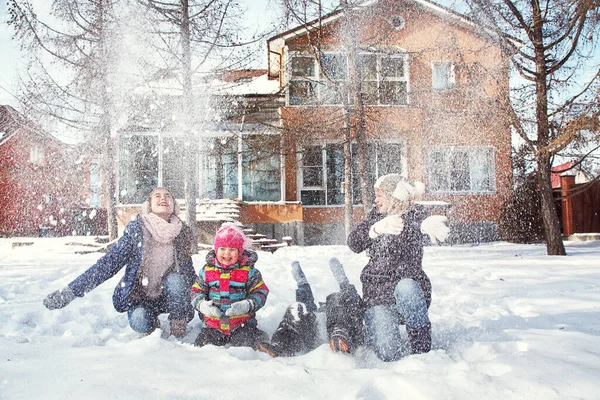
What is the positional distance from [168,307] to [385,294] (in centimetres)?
163

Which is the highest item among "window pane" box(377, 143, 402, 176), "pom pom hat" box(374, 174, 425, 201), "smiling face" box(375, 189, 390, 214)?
"window pane" box(377, 143, 402, 176)

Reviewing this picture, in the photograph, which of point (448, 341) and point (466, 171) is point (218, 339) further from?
point (466, 171)

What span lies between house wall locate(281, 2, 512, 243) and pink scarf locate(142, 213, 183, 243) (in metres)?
5.99

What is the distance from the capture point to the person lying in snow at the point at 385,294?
2596mm

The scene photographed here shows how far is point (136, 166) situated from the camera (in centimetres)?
1345

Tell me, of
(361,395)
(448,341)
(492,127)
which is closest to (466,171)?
(492,127)

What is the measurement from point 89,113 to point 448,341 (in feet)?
35.9

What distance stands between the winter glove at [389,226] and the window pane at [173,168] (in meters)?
11.1

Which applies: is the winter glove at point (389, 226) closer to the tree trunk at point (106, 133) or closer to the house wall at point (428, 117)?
the house wall at point (428, 117)

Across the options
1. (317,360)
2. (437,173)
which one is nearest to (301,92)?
(437,173)

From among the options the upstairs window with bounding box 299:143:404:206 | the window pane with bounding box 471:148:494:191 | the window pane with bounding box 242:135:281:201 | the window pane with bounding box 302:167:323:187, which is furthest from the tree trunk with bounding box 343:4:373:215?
the window pane with bounding box 471:148:494:191

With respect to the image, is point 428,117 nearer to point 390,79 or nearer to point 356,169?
point 356,169

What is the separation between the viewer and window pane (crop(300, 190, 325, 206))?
13.6m

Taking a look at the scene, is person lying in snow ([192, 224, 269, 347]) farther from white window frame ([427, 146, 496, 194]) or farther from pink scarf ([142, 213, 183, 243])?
white window frame ([427, 146, 496, 194])
